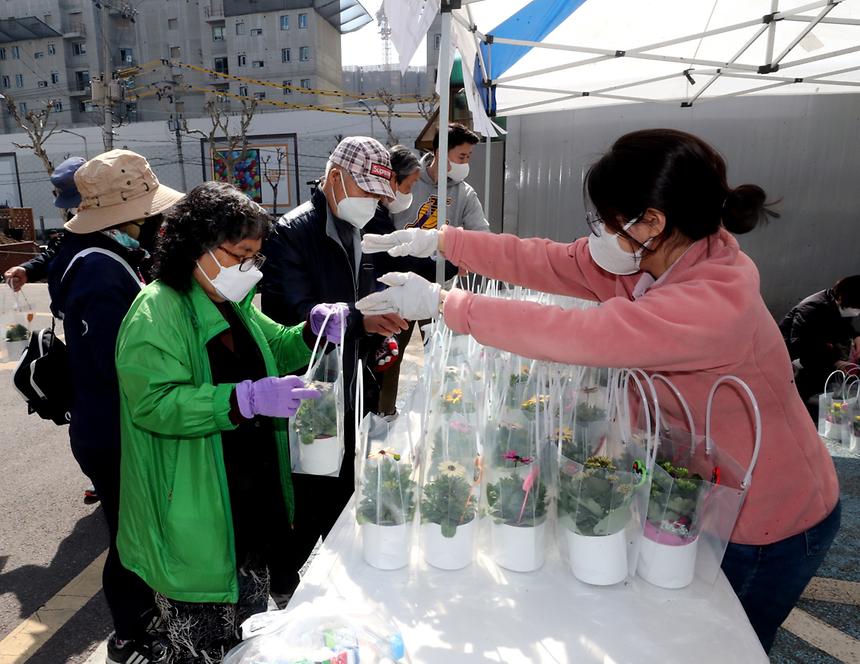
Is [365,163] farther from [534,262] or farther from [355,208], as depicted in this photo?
[534,262]

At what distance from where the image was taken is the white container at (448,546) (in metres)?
1.28

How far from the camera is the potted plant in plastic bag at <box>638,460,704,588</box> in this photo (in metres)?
1.20

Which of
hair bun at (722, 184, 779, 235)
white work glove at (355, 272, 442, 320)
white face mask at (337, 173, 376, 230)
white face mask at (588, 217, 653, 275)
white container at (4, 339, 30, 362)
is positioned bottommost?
white container at (4, 339, 30, 362)

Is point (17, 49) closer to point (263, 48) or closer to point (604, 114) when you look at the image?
point (263, 48)

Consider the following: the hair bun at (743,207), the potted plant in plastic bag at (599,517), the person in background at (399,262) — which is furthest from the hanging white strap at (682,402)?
the person in background at (399,262)

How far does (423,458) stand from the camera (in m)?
1.30

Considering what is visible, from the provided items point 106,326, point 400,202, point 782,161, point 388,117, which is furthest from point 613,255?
point 388,117

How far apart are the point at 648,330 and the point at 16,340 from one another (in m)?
4.50

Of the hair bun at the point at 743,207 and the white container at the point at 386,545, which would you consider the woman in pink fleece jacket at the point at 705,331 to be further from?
the white container at the point at 386,545

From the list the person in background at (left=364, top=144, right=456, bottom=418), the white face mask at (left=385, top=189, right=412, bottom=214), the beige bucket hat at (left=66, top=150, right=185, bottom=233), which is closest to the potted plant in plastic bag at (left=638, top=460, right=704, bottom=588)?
the beige bucket hat at (left=66, top=150, right=185, bottom=233)

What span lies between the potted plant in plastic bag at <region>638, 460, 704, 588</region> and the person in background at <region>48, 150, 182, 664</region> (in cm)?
174

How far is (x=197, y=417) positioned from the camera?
4.82 ft

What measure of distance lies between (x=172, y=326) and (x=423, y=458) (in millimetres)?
833

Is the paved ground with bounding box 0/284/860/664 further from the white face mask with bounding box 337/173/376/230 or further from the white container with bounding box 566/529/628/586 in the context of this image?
the white face mask with bounding box 337/173/376/230
